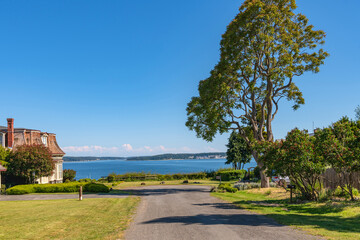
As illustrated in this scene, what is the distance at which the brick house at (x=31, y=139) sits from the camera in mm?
38875

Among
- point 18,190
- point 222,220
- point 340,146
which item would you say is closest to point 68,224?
point 222,220

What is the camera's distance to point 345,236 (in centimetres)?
1010

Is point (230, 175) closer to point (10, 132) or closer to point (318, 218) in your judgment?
point (10, 132)

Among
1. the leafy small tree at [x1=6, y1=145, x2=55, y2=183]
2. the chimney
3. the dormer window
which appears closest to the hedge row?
the dormer window

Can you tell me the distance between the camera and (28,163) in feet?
113

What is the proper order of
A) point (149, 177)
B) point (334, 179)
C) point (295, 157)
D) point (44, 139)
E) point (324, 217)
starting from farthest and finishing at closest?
point (149, 177)
point (44, 139)
point (334, 179)
point (295, 157)
point (324, 217)

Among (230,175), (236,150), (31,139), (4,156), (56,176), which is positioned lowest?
(230,175)

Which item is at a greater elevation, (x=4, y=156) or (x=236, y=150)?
(x=4, y=156)

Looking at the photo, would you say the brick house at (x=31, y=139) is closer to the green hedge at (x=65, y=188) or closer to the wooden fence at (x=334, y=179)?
the green hedge at (x=65, y=188)

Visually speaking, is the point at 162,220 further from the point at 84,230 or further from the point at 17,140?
the point at 17,140

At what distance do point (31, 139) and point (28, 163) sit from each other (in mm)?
7923

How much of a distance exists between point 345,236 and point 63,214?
14820 millimetres

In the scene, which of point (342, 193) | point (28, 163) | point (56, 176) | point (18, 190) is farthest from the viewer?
point (56, 176)

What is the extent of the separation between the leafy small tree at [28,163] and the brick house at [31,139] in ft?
12.4
